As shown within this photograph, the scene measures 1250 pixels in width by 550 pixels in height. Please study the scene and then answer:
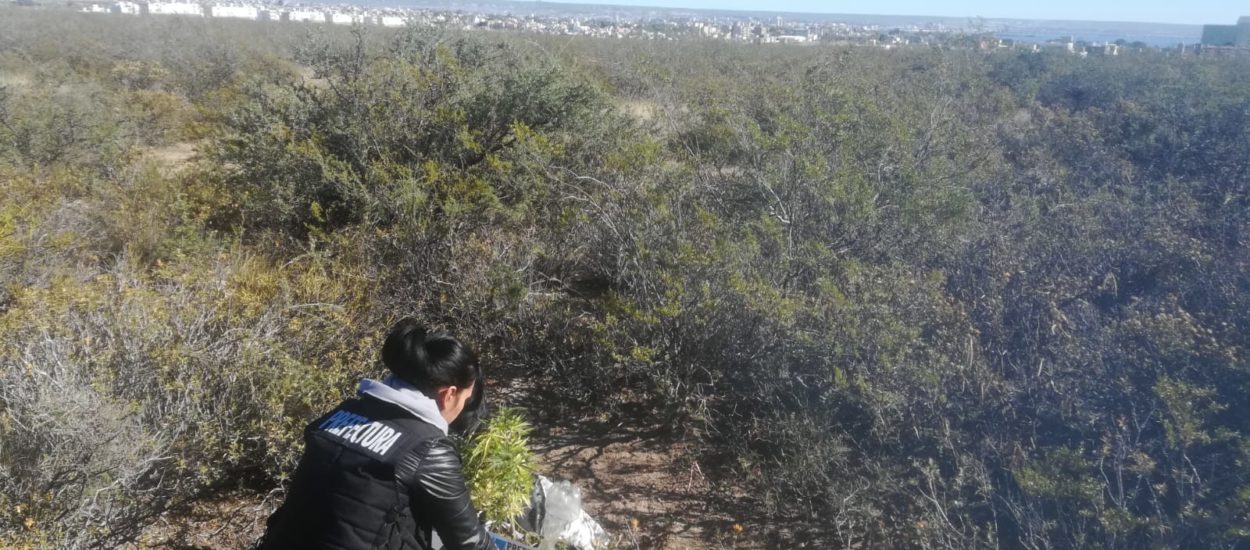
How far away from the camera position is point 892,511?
126 inches

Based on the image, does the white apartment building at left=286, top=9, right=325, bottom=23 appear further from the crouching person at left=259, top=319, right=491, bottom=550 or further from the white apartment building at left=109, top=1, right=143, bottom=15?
the crouching person at left=259, top=319, right=491, bottom=550

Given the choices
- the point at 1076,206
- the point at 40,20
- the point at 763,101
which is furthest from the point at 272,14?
the point at 1076,206

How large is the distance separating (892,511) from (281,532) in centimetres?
247

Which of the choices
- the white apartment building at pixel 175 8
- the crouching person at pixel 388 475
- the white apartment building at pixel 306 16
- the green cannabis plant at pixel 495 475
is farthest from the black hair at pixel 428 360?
the white apartment building at pixel 175 8

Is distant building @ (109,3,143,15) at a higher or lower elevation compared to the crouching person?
higher

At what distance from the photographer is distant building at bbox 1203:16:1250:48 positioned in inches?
628

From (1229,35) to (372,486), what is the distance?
23.0 metres

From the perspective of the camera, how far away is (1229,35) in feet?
58.5

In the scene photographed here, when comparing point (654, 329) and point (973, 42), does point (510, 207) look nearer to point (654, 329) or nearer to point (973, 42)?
point (654, 329)

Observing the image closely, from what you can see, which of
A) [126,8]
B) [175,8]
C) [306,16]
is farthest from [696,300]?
[175,8]

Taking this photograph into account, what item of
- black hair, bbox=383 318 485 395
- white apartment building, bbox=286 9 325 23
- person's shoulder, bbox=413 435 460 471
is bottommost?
person's shoulder, bbox=413 435 460 471

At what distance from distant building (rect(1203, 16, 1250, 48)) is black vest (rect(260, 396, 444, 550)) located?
17767mm

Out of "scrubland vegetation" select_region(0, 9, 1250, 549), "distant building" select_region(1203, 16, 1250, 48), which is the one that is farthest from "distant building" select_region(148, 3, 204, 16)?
"distant building" select_region(1203, 16, 1250, 48)

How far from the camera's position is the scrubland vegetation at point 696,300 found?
9.85 feet
